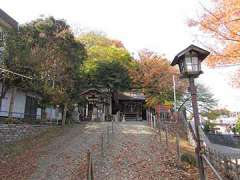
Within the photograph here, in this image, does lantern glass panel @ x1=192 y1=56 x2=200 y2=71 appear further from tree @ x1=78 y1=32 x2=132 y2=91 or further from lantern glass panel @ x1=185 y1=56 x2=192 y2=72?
tree @ x1=78 y1=32 x2=132 y2=91

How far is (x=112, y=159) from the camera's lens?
12.5m

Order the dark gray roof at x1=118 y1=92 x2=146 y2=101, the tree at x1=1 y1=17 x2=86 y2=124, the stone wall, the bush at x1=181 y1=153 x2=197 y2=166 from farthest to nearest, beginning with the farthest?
the dark gray roof at x1=118 y1=92 x2=146 y2=101 < the tree at x1=1 y1=17 x2=86 y2=124 < the stone wall < the bush at x1=181 y1=153 x2=197 y2=166

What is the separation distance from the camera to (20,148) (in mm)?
15273

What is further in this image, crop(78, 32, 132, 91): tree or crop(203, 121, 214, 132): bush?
crop(203, 121, 214, 132): bush

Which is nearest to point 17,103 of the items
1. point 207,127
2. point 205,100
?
point 207,127

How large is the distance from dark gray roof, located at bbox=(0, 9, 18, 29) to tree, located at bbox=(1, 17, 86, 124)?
0.80 metres

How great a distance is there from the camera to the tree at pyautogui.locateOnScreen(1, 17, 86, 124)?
18.5 m

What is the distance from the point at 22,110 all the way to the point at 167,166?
1703 centimetres

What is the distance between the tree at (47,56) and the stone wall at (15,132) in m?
3.00

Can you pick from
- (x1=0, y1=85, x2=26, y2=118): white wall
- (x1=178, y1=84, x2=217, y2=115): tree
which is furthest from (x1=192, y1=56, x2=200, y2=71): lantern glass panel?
(x1=178, y1=84, x2=217, y2=115): tree

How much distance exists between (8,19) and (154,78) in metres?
18.2

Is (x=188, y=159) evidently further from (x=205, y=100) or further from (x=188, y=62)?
(x=205, y=100)

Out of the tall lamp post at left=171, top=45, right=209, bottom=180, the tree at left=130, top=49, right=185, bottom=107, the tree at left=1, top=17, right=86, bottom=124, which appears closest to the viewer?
the tall lamp post at left=171, top=45, right=209, bottom=180

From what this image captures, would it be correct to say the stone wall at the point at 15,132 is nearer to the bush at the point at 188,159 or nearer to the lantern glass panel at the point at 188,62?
the bush at the point at 188,159
